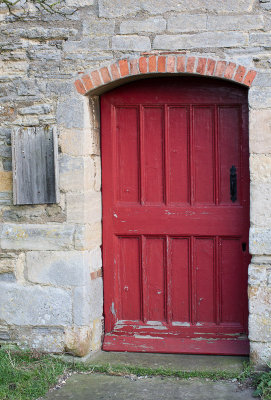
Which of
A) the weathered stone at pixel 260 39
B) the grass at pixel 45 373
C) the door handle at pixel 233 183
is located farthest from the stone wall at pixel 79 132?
the door handle at pixel 233 183

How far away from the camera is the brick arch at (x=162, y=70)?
436 centimetres

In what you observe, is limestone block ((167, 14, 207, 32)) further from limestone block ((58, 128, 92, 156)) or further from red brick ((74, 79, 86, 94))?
limestone block ((58, 128, 92, 156))

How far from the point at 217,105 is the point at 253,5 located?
2.71 ft

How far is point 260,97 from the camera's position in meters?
4.33

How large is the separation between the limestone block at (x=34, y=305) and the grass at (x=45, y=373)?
0.88 ft

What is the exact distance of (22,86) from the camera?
184 inches

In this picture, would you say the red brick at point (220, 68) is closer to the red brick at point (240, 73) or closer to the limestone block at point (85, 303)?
the red brick at point (240, 73)

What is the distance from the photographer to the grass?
414 cm

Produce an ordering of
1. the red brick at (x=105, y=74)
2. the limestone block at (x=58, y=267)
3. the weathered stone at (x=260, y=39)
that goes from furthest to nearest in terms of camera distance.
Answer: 1. the limestone block at (x=58, y=267)
2. the red brick at (x=105, y=74)
3. the weathered stone at (x=260, y=39)

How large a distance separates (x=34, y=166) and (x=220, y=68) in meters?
1.67

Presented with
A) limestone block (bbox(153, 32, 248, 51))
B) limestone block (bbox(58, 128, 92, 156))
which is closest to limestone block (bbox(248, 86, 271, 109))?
limestone block (bbox(153, 32, 248, 51))

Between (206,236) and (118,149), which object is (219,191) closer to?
(206,236)

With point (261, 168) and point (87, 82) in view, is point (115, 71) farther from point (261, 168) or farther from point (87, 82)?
point (261, 168)

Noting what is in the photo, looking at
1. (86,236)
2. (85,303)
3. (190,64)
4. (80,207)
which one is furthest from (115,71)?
(85,303)
